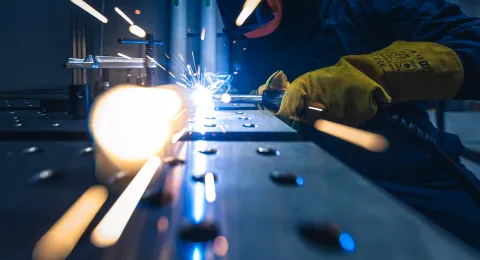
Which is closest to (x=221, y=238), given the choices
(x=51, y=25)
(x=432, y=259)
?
(x=432, y=259)

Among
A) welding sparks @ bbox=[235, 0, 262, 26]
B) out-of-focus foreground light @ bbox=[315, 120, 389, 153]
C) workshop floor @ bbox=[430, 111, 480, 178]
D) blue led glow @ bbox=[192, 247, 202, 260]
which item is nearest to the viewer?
blue led glow @ bbox=[192, 247, 202, 260]

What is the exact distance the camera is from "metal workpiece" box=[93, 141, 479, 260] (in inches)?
10.4

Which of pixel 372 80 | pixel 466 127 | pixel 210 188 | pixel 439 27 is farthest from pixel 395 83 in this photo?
pixel 466 127

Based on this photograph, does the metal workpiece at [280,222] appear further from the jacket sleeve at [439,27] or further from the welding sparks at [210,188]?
the jacket sleeve at [439,27]

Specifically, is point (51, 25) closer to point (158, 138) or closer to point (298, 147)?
point (158, 138)

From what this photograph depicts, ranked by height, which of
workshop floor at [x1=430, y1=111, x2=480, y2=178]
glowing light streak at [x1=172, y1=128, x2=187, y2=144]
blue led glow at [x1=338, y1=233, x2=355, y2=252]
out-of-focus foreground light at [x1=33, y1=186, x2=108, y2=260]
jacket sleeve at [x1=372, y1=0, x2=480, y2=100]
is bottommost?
workshop floor at [x1=430, y1=111, x2=480, y2=178]

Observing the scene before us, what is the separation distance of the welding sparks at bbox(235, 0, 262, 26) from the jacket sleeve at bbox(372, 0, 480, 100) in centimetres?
63

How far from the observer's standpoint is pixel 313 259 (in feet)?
0.83

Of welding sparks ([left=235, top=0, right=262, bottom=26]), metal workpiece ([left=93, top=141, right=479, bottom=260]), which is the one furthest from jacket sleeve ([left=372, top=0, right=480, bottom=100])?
metal workpiece ([left=93, top=141, right=479, bottom=260])

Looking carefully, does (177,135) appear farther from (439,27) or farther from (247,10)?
(439,27)

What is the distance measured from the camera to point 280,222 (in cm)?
32

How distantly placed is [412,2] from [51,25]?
3.03 metres

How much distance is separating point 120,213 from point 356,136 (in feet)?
3.67

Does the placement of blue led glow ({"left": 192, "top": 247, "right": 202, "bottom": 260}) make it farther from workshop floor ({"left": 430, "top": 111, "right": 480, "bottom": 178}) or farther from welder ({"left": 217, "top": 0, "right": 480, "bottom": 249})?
workshop floor ({"left": 430, "top": 111, "right": 480, "bottom": 178})
